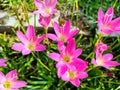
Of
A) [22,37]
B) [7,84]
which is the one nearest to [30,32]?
[22,37]

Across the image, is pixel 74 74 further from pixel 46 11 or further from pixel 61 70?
pixel 46 11

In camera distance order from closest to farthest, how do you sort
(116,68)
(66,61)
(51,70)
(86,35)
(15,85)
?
(66,61), (15,85), (51,70), (116,68), (86,35)

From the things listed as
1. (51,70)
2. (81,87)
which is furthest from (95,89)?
(51,70)

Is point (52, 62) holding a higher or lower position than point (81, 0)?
lower

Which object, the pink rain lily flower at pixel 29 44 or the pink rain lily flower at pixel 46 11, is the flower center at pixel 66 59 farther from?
the pink rain lily flower at pixel 46 11

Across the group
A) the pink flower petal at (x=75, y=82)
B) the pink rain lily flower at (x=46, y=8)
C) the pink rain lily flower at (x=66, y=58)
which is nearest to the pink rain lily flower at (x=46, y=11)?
the pink rain lily flower at (x=46, y=8)

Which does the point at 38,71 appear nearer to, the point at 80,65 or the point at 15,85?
the point at 15,85

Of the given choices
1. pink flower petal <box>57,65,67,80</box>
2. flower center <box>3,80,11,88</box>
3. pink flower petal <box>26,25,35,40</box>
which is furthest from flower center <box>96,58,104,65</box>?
flower center <box>3,80,11,88</box>
